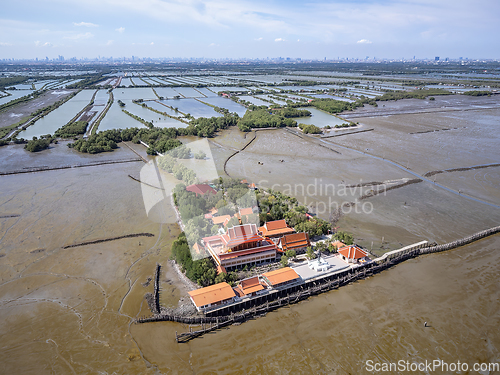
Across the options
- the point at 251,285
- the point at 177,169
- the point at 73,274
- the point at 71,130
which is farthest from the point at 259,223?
the point at 71,130

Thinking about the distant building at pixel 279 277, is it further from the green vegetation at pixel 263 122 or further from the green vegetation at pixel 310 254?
the green vegetation at pixel 263 122

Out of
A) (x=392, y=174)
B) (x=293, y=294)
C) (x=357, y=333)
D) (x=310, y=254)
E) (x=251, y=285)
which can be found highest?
(x=392, y=174)

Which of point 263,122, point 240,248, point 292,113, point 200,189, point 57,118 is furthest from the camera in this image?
point 292,113

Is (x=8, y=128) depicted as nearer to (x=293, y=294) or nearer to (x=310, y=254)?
(x=310, y=254)

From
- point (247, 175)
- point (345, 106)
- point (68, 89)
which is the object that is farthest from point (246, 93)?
point (247, 175)

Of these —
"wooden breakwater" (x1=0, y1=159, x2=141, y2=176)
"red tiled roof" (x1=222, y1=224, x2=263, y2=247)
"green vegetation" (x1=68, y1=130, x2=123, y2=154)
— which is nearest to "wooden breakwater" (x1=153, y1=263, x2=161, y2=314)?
"red tiled roof" (x1=222, y1=224, x2=263, y2=247)

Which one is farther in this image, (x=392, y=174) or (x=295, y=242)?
(x=392, y=174)

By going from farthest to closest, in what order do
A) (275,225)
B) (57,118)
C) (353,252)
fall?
(57,118), (275,225), (353,252)
